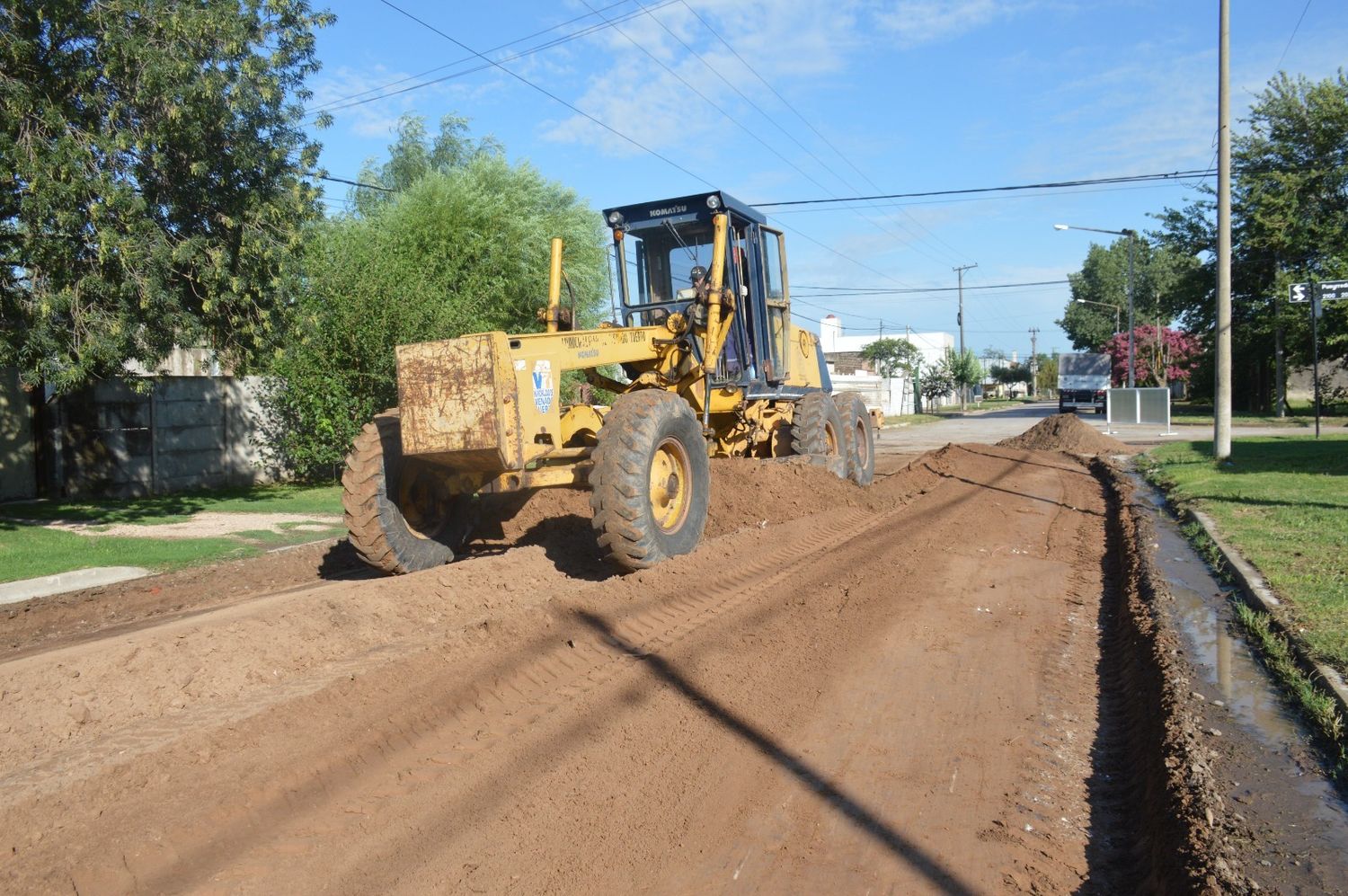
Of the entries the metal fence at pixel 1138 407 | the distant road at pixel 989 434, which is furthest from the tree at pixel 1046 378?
the metal fence at pixel 1138 407

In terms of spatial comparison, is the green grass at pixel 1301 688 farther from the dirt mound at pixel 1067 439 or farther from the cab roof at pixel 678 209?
the dirt mound at pixel 1067 439

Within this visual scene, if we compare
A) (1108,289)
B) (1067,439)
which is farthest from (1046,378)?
(1067,439)

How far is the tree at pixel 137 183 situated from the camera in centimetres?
1120

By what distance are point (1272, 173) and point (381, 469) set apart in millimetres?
37301

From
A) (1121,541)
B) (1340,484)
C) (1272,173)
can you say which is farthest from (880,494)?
(1272,173)

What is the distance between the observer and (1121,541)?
11.1 metres

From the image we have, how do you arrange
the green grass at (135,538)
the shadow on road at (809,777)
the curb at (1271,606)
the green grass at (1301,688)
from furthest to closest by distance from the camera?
the green grass at (135,538) → the curb at (1271,606) → the green grass at (1301,688) → the shadow on road at (809,777)

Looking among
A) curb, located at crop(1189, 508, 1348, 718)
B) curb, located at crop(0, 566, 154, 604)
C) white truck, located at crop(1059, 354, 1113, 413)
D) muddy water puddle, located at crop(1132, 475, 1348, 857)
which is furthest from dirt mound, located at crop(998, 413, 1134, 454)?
white truck, located at crop(1059, 354, 1113, 413)

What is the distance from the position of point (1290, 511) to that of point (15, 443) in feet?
61.6

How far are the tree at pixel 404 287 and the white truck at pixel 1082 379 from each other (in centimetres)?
3855

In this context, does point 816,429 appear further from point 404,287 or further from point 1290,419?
point 1290,419

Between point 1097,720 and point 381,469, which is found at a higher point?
point 381,469

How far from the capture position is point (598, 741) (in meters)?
5.04

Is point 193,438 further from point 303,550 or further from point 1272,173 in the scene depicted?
point 1272,173
